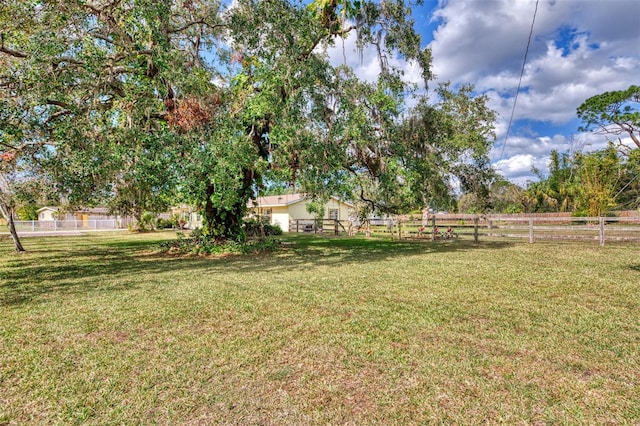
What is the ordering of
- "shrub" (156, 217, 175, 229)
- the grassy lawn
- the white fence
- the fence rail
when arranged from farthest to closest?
"shrub" (156, 217, 175, 229)
the white fence
the fence rail
the grassy lawn

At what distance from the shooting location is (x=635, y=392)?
2588 mm

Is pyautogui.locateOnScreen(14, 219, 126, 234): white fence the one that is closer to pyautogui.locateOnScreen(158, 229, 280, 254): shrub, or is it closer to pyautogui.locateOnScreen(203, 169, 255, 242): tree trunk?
pyautogui.locateOnScreen(158, 229, 280, 254): shrub

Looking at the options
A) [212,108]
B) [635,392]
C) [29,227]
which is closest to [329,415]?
[635,392]

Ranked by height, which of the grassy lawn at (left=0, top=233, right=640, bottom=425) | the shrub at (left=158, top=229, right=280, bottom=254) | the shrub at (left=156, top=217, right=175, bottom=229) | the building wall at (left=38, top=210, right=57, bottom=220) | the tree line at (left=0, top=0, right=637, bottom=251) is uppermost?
the tree line at (left=0, top=0, right=637, bottom=251)

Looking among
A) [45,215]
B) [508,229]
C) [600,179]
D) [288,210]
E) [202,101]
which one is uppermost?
[202,101]

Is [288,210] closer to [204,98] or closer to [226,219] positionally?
[226,219]

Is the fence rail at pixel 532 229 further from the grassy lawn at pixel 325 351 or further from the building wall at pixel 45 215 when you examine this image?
the building wall at pixel 45 215

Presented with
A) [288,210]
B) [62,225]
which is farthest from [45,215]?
[288,210]

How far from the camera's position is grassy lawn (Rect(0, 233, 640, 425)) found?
2439 millimetres

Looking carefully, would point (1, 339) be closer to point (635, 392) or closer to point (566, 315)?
point (635, 392)

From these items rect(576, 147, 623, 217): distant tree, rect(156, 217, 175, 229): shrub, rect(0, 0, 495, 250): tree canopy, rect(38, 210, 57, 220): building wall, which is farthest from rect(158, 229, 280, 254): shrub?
rect(38, 210, 57, 220): building wall

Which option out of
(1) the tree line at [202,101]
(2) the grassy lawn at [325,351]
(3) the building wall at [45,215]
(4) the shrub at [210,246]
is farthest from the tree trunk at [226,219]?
(3) the building wall at [45,215]

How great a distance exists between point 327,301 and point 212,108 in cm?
711

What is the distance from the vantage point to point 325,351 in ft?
11.2
